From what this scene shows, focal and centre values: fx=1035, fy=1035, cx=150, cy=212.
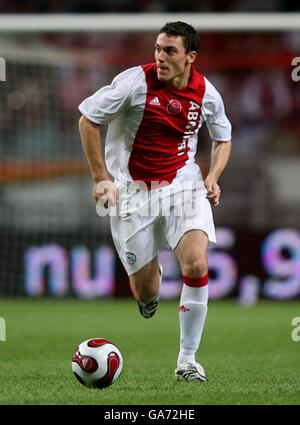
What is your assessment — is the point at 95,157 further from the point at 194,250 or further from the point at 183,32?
the point at 183,32

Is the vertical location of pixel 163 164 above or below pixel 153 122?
below

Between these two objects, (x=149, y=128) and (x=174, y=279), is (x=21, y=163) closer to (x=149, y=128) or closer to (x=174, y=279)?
(x=174, y=279)

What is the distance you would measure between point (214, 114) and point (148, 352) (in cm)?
215

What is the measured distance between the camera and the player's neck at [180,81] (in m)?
6.26

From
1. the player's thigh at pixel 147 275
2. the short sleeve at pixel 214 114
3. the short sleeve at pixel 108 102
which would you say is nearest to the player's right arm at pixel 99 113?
the short sleeve at pixel 108 102

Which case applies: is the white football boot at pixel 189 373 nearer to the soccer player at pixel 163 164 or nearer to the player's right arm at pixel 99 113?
the soccer player at pixel 163 164

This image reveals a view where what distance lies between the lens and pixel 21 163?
1224 cm

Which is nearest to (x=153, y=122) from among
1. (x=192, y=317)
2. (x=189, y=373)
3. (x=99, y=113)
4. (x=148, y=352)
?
(x=99, y=113)

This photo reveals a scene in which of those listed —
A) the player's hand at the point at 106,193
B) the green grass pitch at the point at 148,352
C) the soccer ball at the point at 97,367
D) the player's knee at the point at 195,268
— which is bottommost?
the green grass pitch at the point at 148,352

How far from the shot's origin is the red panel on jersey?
6.26 meters

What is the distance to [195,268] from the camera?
5953 mm

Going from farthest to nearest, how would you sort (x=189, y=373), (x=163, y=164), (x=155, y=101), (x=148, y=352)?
(x=148, y=352) < (x=163, y=164) < (x=155, y=101) < (x=189, y=373)

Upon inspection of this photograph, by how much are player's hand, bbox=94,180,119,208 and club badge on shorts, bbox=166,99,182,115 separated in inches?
27.5
